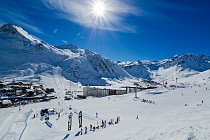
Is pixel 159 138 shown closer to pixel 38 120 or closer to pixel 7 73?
pixel 38 120

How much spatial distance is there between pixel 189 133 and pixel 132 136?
16.6 feet

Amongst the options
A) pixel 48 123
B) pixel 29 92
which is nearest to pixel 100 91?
pixel 29 92

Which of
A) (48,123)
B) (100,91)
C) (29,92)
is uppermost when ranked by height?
(100,91)

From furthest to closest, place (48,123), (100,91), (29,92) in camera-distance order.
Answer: (100,91) < (29,92) < (48,123)

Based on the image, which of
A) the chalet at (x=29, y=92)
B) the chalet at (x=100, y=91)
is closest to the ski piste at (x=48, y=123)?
the chalet at (x=100, y=91)

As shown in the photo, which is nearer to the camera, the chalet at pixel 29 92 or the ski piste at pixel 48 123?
the ski piste at pixel 48 123

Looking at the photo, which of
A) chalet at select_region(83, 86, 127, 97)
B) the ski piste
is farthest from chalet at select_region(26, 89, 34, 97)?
the ski piste

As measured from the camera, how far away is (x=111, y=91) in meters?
102

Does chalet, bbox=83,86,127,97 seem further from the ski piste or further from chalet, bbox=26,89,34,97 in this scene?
the ski piste

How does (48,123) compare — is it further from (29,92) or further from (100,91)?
(100,91)

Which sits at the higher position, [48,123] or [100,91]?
[100,91]

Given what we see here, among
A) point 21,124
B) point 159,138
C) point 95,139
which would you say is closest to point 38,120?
point 21,124

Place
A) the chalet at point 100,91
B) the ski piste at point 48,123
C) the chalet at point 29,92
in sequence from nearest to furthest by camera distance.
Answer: the ski piste at point 48,123, the chalet at point 29,92, the chalet at point 100,91

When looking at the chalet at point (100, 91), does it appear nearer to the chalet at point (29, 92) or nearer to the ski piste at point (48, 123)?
the chalet at point (29, 92)
